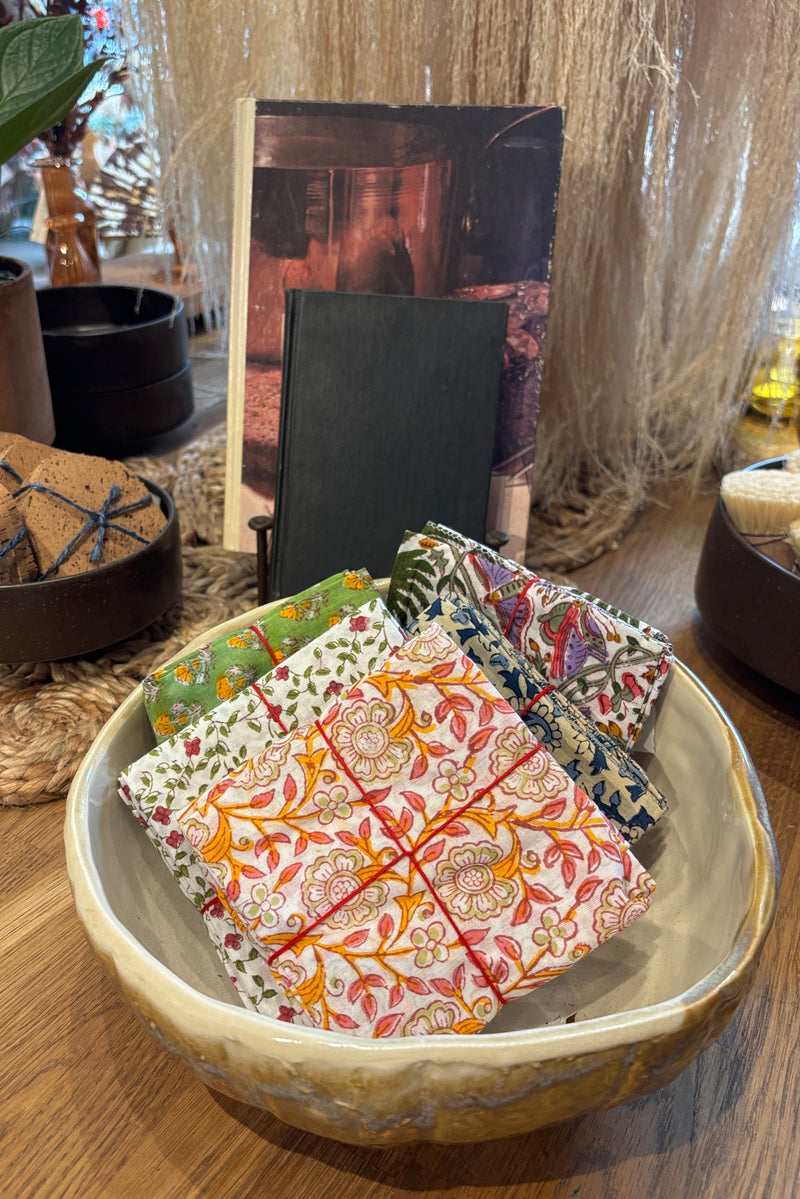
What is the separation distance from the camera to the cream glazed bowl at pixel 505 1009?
1.13 ft

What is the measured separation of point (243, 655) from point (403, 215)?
17.8 inches

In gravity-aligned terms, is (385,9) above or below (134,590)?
above

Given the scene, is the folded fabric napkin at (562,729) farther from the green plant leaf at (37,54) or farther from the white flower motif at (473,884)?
the green plant leaf at (37,54)

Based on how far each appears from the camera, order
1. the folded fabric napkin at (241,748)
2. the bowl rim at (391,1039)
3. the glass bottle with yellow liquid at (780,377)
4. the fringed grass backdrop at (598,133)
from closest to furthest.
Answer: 1. the bowl rim at (391,1039)
2. the folded fabric napkin at (241,748)
3. the fringed grass backdrop at (598,133)
4. the glass bottle with yellow liquid at (780,377)

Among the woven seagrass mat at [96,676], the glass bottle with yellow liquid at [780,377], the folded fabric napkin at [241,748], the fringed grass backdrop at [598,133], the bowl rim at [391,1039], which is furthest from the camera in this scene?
the glass bottle with yellow liquid at [780,377]

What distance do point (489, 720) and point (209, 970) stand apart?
0.65ft

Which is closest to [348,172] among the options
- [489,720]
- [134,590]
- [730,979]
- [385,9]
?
[385,9]

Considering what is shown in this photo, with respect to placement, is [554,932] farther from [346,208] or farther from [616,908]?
[346,208]

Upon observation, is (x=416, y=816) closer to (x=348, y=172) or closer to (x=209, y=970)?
(x=209, y=970)

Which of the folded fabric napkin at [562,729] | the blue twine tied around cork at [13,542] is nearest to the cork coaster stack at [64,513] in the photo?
the blue twine tied around cork at [13,542]

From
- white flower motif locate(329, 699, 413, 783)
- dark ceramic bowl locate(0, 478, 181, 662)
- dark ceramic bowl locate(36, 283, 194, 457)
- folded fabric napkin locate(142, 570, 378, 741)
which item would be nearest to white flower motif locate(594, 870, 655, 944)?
white flower motif locate(329, 699, 413, 783)

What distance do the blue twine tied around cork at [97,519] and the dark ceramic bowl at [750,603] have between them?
0.47 m

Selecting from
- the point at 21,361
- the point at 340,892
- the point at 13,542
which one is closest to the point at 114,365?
the point at 21,361

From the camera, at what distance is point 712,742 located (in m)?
0.51
